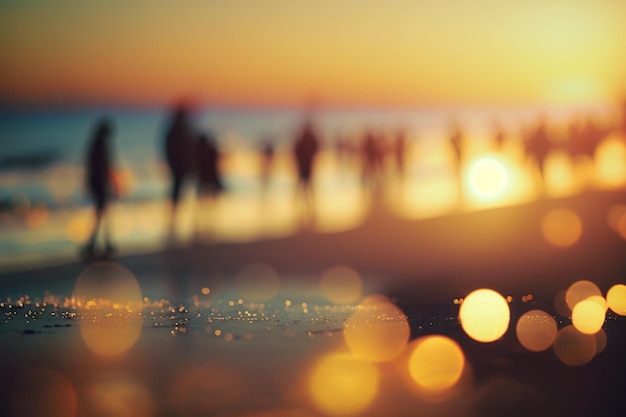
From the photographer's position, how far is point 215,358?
8.44m

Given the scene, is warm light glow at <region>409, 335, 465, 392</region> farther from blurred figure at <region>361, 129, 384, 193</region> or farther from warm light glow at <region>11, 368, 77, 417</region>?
blurred figure at <region>361, 129, 384, 193</region>

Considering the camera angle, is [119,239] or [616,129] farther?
[616,129]

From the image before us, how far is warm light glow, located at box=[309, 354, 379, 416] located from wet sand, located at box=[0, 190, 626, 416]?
4.1 inches

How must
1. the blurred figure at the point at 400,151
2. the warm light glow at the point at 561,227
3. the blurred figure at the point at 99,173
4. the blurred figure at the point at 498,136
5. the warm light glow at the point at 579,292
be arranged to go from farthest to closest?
the blurred figure at the point at 400,151
the blurred figure at the point at 498,136
the blurred figure at the point at 99,173
the warm light glow at the point at 561,227
the warm light glow at the point at 579,292

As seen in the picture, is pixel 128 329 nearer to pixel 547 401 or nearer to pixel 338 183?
pixel 547 401

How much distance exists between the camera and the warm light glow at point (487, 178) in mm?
34094

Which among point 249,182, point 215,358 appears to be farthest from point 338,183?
point 215,358

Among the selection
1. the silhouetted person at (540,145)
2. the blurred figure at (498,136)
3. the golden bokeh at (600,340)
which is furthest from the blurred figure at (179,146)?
Answer: the blurred figure at (498,136)

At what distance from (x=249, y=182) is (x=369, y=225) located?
68.5 ft

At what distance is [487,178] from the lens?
44125 mm

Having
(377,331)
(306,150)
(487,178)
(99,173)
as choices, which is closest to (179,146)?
(99,173)

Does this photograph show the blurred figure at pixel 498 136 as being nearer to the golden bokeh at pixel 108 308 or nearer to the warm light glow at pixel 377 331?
the golden bokeh at pixel 108 308

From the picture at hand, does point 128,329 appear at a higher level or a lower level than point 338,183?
lower

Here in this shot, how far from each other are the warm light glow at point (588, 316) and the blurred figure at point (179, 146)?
10.0 meters
